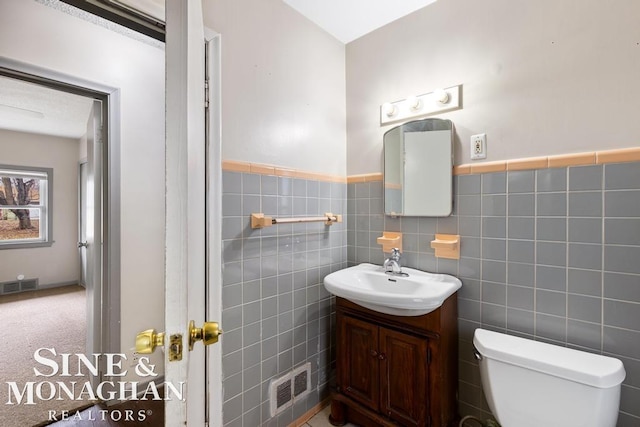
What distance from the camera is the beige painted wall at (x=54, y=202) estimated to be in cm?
287

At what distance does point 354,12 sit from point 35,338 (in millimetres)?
3643

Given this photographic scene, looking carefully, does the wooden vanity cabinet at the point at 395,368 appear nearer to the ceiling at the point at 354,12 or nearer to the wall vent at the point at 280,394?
the wall vent at the point at 280,394

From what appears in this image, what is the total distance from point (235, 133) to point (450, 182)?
3.88 ft

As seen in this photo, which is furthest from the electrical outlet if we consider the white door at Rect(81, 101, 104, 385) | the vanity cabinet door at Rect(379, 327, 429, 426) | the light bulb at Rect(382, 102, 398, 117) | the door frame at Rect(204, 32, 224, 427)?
the white door at Rect(81, 101, 104, 385)

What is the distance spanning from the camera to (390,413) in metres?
1.38

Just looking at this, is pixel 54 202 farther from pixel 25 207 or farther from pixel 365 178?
pixel 365 178

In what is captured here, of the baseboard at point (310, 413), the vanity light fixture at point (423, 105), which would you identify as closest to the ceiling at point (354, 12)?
the vanity light fixture at point (423, 105)

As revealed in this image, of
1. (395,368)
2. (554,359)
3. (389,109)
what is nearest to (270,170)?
(389,109)

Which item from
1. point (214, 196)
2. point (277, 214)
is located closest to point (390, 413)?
point (277, 214)

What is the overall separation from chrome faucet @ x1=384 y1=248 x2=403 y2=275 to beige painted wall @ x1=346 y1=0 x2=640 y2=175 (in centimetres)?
60

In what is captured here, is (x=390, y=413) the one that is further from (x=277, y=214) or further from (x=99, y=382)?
(x=99, y=382)

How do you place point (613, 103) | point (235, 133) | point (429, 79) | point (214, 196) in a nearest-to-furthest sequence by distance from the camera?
point (613, 103)
point (214, 196)
point (235, 133)
point (429, 79)

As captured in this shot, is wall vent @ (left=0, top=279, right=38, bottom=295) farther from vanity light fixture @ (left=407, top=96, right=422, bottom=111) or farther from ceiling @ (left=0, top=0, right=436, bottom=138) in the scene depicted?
vanity light fixture @ (left=407, top=96, right=422, bottom=111)

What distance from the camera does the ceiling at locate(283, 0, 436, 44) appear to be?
1.56 metres
